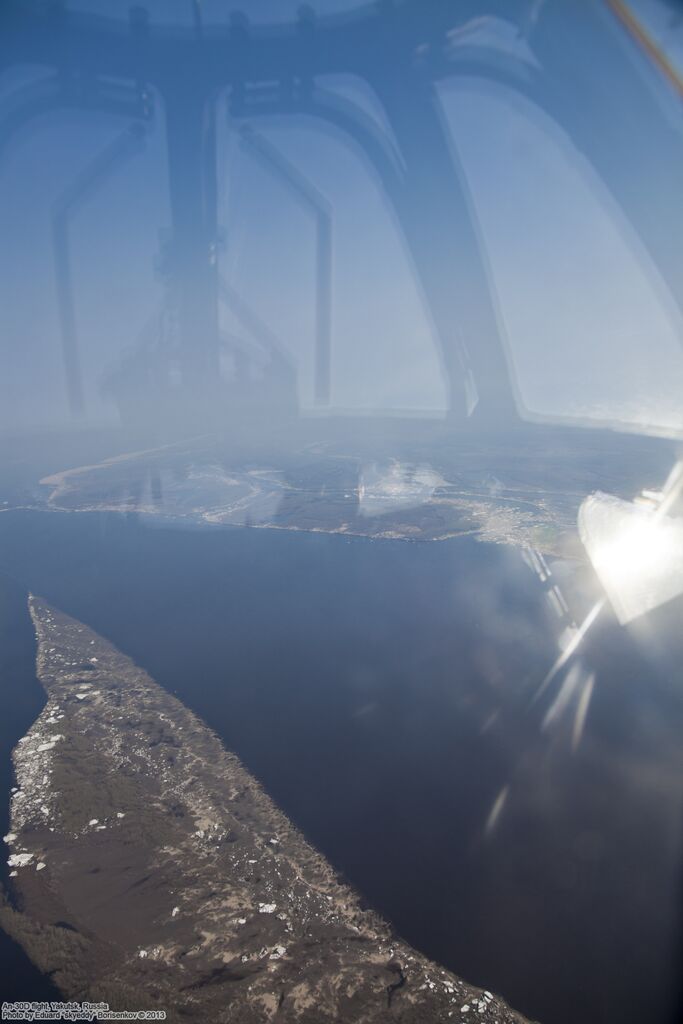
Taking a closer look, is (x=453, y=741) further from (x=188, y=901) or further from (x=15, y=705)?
(x=15, y=705)

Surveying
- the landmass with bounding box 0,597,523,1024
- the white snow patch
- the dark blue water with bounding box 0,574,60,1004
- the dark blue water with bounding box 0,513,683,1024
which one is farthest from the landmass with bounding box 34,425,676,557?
the white snow patch

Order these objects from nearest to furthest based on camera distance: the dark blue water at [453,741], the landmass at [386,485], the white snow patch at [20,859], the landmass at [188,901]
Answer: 1. the landmass at [188,901]
2. the dark blue water at [453,741]
3. the white snow patch at [20,859]
4. the landmass at [386,485]

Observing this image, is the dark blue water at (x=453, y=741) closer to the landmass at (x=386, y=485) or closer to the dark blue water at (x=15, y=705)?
the dark blue water at (x=15, y=705)

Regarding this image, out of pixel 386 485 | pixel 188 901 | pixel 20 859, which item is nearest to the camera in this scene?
pixel 188 901

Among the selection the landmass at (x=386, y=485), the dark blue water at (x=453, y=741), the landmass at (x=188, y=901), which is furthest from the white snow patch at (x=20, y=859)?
the landmass at (x=386, y=485)

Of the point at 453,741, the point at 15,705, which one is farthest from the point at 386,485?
the point at 15,705

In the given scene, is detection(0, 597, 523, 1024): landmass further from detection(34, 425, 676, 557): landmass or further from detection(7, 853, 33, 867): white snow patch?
detection(34, 425, 676, 557): landmass
